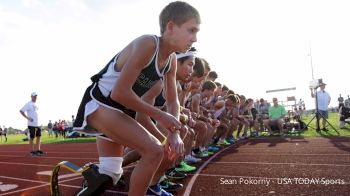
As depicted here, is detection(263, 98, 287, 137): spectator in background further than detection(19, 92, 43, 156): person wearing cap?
Yes

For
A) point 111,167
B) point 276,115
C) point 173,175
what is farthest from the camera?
point 276,115

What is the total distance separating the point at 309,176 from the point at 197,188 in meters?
1.63

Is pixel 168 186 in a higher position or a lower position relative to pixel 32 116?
lower

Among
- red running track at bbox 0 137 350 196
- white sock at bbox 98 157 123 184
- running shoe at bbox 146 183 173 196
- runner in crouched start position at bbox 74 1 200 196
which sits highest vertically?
runner in crouched start position at bbox 74 1 200 196

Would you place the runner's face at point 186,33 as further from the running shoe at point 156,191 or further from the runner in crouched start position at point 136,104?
the running shoe at point 156,191

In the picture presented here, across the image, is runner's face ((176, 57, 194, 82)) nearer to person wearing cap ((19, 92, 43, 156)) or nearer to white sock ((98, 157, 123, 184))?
white sock ((98, 157, 123, 184))

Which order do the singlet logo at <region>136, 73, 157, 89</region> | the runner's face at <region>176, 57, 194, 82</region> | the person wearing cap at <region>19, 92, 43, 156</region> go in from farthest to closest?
the person wearing cap at <region>19, 92, 43, 156</region>
the runner's face at <region>176, 57, 194, 82</region>
the singlet logo at <region>136, 73, 157, 89</region>

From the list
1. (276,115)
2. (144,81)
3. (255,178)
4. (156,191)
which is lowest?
(255,178)

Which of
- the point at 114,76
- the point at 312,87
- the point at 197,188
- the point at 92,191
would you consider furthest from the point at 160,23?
the point at 312,87

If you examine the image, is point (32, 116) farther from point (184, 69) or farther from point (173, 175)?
point (184, 69)

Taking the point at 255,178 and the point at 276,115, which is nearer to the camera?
the point at 255,178

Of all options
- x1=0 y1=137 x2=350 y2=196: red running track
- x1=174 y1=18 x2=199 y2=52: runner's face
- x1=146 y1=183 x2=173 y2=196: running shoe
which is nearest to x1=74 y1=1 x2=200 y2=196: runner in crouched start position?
x1=174 y1=18 x2=199 y2=52: runner's face

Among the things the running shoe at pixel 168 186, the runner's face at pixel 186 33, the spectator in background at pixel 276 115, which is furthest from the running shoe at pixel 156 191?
the spectator in background at pixel 276 115

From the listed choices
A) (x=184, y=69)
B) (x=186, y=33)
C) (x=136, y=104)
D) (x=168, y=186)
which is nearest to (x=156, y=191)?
(x=168, y=186)
